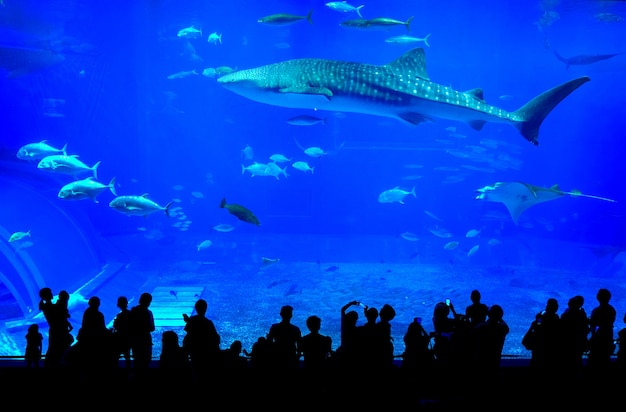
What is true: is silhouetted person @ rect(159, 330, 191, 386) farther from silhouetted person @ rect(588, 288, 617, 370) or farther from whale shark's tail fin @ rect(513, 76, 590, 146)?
whale shark's tail fin @ rect(513, 76, 590, 146)

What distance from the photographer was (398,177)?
32.9 meters

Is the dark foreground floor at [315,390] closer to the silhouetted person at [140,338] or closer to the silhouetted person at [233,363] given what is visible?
the silhouetted person at [233,363]

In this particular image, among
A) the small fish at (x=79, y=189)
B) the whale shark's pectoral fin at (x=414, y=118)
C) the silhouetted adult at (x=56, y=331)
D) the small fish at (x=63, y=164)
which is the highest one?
the small fish at (x=63, y=164)

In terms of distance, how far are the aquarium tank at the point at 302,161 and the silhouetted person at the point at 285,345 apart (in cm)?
245

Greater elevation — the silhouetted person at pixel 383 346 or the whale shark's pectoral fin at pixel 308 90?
the whale shark's pectoral fin at pixel 308 90

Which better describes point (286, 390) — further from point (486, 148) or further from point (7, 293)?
point (486, 148)

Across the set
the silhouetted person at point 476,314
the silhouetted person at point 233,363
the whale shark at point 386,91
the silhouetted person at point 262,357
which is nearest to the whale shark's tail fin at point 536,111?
the whale shark at point 386,91

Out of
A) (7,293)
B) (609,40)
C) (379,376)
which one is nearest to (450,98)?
(379,376)

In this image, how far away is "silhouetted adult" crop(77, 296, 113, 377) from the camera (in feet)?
9.18

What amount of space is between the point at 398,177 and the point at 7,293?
26.4 meters

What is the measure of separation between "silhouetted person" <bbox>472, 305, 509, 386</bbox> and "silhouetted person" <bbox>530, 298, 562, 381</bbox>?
0.27 metres

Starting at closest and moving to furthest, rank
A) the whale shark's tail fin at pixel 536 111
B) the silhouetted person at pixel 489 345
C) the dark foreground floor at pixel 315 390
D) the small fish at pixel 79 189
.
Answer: the dark foreground floor at pixel 315 390 < the silhouetted person at pixel 489 345 < the whale shark's tail fin at pixel 536 111 < the small fish at pixel 79 189

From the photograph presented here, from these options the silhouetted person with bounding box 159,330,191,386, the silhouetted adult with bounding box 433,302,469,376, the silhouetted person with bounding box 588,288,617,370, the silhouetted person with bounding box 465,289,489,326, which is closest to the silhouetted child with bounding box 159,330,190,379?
the silhouetted person with bounding box 159,330,191,386

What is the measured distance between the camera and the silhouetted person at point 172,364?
105 inches
